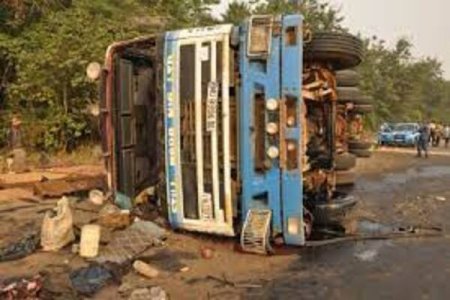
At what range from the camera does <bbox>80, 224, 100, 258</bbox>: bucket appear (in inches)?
254

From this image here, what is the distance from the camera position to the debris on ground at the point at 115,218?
7328 millimetres

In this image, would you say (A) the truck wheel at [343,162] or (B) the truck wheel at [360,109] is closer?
(A) the truck wheel at [343,162]

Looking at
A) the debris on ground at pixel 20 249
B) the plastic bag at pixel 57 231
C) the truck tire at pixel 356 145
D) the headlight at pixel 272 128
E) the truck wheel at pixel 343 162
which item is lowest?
the debris on ground at pixel 20 249

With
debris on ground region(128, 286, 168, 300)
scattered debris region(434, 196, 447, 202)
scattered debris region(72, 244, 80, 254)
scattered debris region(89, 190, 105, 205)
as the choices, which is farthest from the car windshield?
debris on ground region(128, 286, 168, 300)

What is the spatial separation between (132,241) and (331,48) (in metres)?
2.74

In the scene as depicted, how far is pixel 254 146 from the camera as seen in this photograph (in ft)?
21.2

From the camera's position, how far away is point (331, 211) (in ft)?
23.4

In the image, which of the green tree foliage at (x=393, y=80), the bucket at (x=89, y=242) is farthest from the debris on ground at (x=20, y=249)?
the green tree foliage at (x=393, y=80)

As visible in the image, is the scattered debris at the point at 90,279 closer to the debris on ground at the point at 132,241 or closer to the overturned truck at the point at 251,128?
the debris on ground at the point at 132,241

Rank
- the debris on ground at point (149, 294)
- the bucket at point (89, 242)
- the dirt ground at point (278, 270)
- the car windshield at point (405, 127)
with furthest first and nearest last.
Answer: the car windshield at point (405, 127) < the bucket at point (89, 242) < the dirt ground at point (278, 270) < the debris on ground at point (149, 294)

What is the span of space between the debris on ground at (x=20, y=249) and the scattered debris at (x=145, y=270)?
4.03ft

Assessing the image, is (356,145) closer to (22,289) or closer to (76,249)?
(76,249)

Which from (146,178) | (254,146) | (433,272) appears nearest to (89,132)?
(146,178)

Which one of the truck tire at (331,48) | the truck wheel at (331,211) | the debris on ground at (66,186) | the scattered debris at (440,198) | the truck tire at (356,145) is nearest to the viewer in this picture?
the truck tire at (331,48)
